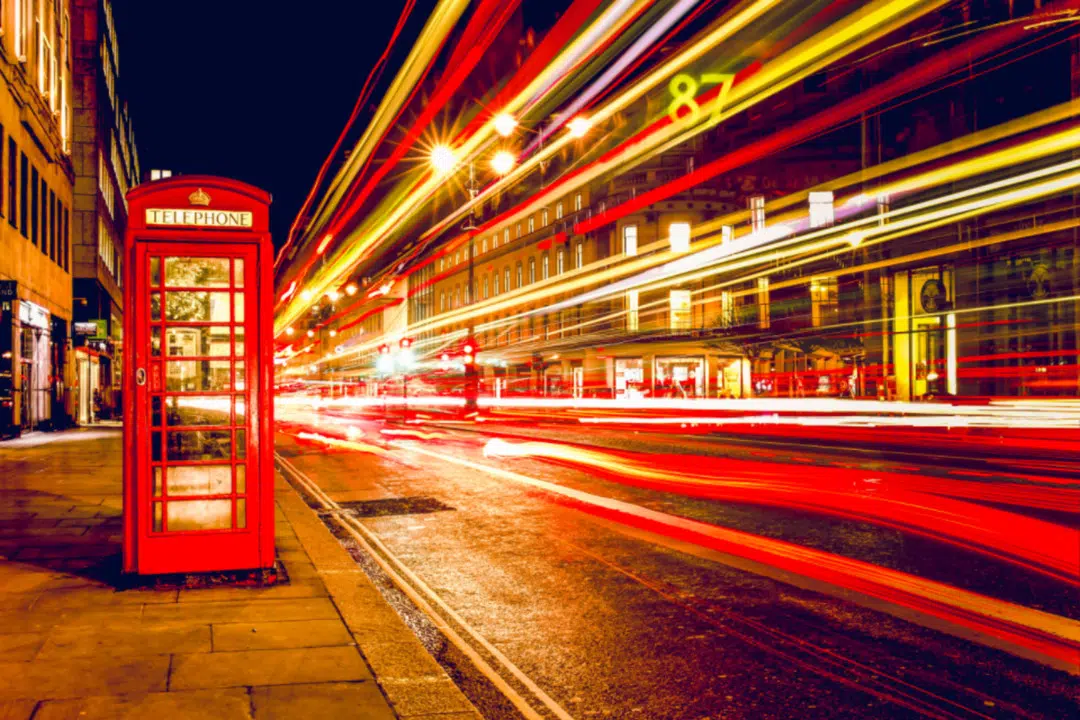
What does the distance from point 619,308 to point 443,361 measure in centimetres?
1281

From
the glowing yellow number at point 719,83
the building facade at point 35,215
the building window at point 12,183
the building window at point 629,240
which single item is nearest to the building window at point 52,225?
the building facade at point 35,215

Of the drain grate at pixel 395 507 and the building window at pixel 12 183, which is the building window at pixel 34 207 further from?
the drain grate at pixel 395 507

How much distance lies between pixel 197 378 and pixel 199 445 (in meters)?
0.48

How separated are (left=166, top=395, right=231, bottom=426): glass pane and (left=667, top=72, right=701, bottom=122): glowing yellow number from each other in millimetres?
37597

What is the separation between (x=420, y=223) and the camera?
88.1 m

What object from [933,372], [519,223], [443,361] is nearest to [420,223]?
[519,223]

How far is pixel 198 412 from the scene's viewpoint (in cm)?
653

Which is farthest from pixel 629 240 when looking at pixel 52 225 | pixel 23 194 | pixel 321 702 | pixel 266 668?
pixel 321 702

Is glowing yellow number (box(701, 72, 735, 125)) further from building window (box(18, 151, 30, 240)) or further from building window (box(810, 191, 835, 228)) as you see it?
building window (box(18, 151, 30, 240))

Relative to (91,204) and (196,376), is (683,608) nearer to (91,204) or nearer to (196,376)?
(196,376)

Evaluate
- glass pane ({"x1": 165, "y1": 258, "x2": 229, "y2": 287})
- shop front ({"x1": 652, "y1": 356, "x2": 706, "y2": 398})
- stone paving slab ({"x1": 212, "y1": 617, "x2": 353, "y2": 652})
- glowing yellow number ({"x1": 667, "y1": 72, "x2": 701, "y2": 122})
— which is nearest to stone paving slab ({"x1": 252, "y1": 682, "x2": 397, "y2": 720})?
stone paving slab ({"x1": 212, "y1": 617, "x2": 353, "y2": 652})

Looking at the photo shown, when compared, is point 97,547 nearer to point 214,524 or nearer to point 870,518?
point 214,524

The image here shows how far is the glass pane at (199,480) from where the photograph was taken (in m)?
6.47

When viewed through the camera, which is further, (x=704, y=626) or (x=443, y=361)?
(x=443, y=361)
